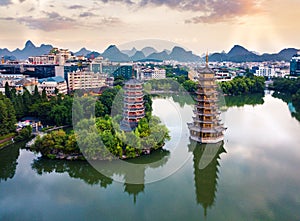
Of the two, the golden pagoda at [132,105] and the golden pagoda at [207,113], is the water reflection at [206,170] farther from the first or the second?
the golden pagoda at [132,105]

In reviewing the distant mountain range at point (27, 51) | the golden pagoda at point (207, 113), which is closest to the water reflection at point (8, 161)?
the golden pagoda at point (207, 113)

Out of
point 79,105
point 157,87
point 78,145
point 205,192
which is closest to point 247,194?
point 205,192

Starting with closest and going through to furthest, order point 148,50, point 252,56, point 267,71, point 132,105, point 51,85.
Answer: point 148,50 → point 132,105 → point 51,85 → point 267,71 → point 252,56

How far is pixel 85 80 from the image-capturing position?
29.5m

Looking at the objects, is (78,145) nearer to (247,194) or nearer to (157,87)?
(247,194)

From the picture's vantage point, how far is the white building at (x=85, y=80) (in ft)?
95.5

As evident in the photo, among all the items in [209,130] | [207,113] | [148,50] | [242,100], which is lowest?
[242,100]

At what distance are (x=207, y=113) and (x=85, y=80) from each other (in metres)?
18.8

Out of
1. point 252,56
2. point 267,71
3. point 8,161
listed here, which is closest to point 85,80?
point 8,161

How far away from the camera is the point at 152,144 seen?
12.1m

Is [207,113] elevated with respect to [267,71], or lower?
lower

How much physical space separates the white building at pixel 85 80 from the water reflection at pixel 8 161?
1646cm

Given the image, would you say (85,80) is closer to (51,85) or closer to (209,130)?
(51,85)

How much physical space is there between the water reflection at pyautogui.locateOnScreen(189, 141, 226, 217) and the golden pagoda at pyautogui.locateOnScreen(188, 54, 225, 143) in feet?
1.26
